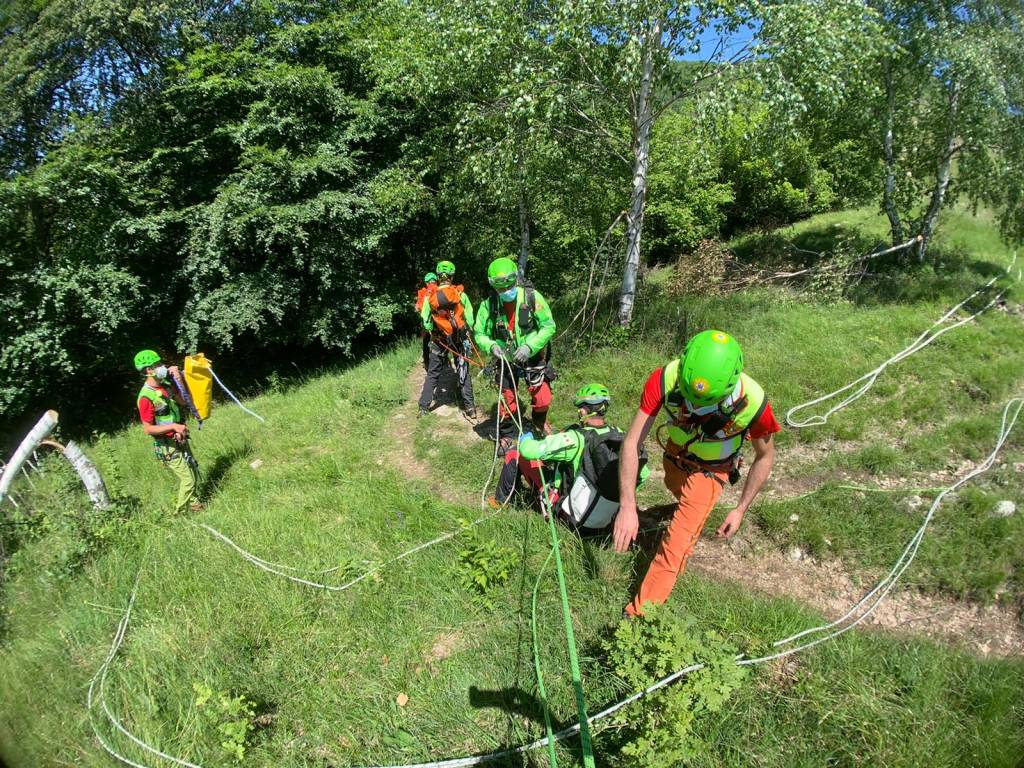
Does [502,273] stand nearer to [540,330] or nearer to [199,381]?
[540,330]

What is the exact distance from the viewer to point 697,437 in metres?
3.15

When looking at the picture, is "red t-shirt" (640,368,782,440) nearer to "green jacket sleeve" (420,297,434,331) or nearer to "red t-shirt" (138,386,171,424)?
"green jacket sleeve" (420,297,434,331)

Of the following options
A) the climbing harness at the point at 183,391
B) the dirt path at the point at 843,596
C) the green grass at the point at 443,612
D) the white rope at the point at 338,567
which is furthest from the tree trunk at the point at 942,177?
the climbing harness at the point at 183,391

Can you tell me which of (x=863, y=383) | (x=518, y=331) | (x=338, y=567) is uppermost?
(x=518, y=331)

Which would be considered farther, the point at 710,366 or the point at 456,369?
the point at 456,369

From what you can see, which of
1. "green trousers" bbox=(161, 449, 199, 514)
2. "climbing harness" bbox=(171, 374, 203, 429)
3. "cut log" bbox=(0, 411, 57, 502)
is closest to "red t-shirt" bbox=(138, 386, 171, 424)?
"climbing harness" bbox=(171, 374, 203, 429)

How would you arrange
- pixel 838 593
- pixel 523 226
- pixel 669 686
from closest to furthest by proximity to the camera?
pixel 669 686, pixel 838 593, pixel 523 226

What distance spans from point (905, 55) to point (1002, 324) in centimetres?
468

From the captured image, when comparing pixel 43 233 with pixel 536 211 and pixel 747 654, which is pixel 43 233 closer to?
pixel 536 211

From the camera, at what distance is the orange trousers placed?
10.4ft

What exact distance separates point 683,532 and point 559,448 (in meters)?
1.08

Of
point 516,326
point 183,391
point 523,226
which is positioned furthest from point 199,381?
point 523,226

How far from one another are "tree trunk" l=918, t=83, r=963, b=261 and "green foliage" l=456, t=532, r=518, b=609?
1005 cm

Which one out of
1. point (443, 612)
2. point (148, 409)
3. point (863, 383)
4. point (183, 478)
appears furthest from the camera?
point (863, 383)
